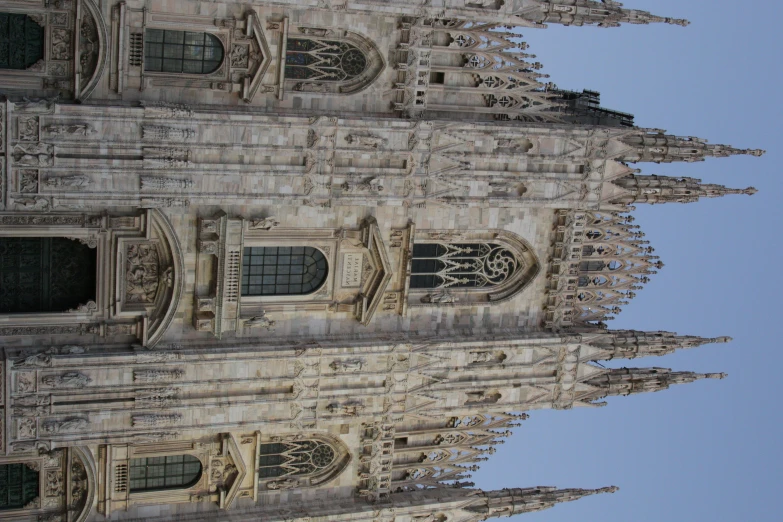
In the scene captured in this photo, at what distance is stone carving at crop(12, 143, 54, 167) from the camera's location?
26.2m

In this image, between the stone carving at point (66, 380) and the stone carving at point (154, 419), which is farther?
the stone carving at point (154, 419)

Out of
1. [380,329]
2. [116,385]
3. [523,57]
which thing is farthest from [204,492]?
[523,57]

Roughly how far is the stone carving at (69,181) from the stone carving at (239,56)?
484 centimetres

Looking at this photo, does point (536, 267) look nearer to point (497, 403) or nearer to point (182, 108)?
point (497, 403)

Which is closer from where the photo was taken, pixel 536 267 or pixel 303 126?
pixel 303 126

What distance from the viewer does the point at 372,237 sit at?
31.0 metres

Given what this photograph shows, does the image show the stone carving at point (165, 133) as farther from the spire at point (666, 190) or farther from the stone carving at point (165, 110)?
the spire at point (666, 190)

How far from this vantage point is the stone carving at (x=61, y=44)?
2681 centimetres

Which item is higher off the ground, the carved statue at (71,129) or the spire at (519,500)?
the carved statue at (71,129)

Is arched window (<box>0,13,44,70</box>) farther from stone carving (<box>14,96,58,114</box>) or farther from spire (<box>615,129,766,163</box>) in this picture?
spire (<box>615,129,766,163</box>)

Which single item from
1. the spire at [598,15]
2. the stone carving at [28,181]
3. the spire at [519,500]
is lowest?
the spire at [519,500]

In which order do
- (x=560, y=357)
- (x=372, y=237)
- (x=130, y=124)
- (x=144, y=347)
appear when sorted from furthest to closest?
1. (x=560, y=357)
2. (x=372, y=237)
3. (x=144, y=347)
4. (x=130, y=124)

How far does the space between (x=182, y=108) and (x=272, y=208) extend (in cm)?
372

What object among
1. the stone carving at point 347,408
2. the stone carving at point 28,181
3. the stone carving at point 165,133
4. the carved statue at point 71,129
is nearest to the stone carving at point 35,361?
the stone carving at point 28,181
